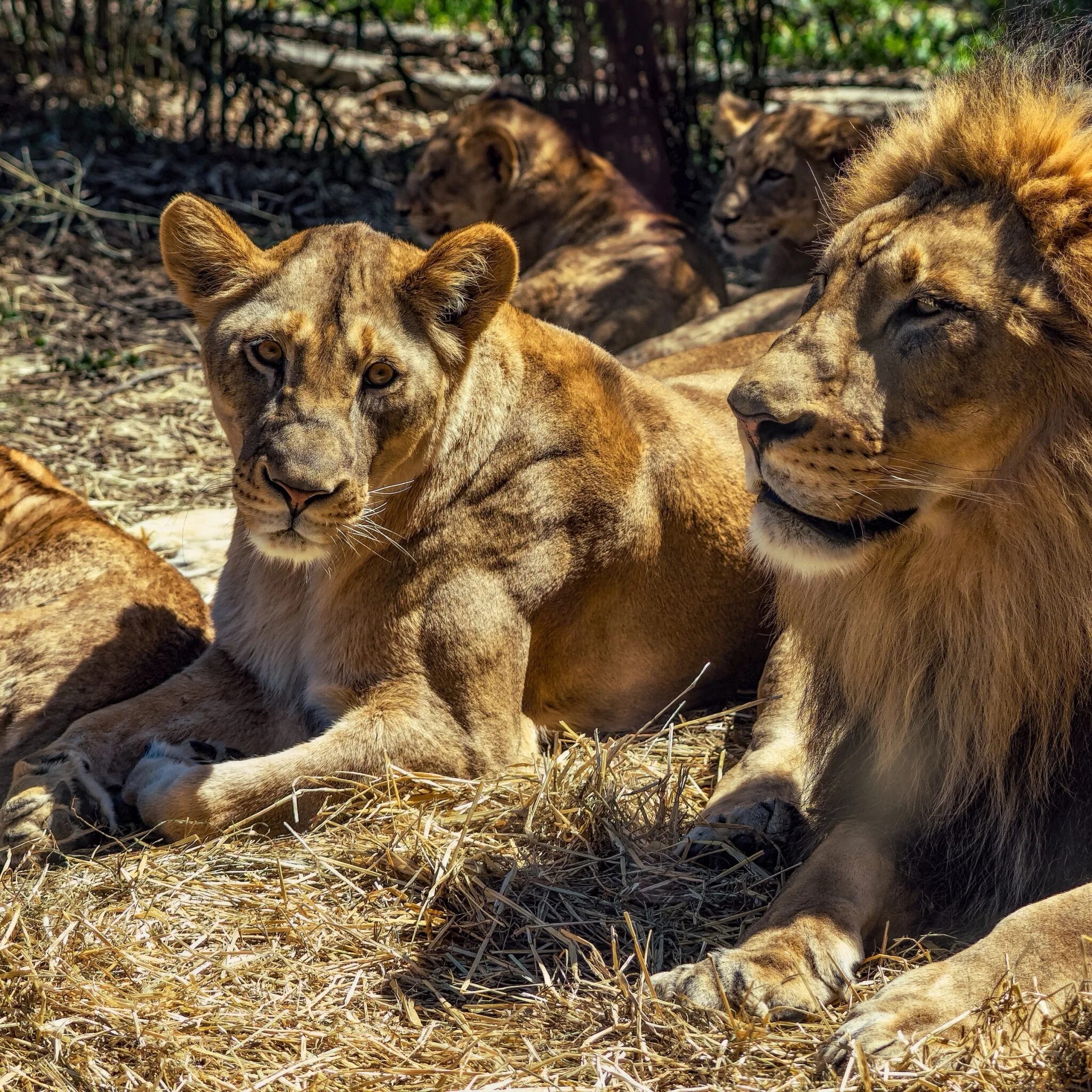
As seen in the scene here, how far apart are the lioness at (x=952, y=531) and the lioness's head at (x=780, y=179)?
4.01 metres

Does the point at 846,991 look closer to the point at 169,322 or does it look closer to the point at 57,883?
the point at 57,883

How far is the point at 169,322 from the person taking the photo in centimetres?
759

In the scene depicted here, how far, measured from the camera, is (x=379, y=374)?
360 centimetres

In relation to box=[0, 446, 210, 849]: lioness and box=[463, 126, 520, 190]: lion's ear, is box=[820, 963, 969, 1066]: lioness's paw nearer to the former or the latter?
box=[0, 446, 210, 849]: lioness

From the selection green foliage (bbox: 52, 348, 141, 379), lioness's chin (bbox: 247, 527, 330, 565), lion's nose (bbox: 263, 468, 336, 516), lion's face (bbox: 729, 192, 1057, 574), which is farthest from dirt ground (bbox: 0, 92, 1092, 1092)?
green foliage (bbox: 52, 348, 141, 379)

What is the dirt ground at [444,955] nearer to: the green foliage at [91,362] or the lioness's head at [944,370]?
the lioness's head at [944,370]

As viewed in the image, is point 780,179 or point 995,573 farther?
point 780,179

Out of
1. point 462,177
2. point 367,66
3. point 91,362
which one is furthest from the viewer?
point 367,66

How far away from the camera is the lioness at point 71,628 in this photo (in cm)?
369

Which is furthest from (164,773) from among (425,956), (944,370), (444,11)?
(444,11)

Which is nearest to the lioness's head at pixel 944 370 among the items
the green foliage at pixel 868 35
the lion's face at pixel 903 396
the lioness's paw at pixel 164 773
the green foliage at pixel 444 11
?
the lion's face at pixel 903 396

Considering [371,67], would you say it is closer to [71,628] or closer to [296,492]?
[71,628]

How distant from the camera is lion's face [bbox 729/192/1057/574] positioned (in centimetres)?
274

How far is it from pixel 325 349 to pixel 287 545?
461 millimetres
